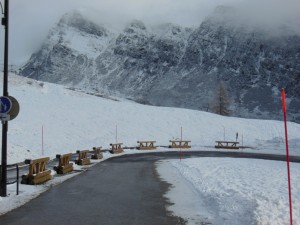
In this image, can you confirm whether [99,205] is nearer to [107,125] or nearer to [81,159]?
[81,159]

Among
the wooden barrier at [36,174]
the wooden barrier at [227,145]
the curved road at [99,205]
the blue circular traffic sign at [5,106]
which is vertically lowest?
the curved road at [99,205]

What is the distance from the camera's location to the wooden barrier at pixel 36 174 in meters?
14.6

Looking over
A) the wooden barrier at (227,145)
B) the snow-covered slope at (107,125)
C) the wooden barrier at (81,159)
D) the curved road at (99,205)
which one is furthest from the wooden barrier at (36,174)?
the wooden barrier at (227,145)

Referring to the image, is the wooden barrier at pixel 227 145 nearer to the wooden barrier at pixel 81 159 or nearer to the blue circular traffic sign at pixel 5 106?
the wooden barrier at pixel 81 159

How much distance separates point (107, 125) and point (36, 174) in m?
33.8

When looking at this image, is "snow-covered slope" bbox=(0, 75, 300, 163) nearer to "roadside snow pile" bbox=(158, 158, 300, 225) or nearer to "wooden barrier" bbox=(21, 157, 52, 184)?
"wooden barrier" bbox=(21, 157, 52, 184)

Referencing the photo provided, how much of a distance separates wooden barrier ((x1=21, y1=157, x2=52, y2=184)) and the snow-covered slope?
66.0 feet

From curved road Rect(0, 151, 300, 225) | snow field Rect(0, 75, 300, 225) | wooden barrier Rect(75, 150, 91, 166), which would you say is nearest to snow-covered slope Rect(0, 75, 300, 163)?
snow field Rect(0, 75, 300, 225)

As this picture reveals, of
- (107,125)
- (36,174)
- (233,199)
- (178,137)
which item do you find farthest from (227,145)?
(233,199)

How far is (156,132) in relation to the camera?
50.3 m

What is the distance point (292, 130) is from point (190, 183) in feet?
140

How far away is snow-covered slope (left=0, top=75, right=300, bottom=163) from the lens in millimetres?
41500

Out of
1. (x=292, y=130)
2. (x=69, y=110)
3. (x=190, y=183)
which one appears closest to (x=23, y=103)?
(x=69, y=110)

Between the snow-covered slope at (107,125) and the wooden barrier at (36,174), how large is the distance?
66.0 ft
